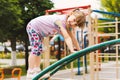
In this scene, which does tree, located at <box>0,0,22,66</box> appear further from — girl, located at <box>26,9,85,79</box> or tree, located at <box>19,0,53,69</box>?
girl, located at <box>26,9,85,79</box>

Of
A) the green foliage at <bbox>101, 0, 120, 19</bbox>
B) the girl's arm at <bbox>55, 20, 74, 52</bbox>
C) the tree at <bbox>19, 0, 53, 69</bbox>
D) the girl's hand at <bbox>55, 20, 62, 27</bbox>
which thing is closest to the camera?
the girl's arm at <bbox>55, 20, 74, 52</bbox>

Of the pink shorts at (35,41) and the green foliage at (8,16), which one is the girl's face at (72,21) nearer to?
the pink shorts at (35,41)

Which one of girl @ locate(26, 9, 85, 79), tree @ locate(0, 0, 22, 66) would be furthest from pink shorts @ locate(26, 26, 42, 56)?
tree @ locate(0, 0, 22, 66)

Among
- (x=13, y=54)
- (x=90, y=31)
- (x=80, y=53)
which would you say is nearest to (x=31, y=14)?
(x=13, y=54)

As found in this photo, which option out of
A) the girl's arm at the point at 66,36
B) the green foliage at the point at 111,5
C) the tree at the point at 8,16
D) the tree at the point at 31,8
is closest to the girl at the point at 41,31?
the girl's arm at the point at 66,36

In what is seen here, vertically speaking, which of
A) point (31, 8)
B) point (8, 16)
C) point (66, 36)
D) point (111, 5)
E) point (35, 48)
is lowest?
point (35, 48)

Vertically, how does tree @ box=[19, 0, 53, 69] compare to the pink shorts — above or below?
above

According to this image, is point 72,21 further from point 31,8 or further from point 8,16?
point 31,8

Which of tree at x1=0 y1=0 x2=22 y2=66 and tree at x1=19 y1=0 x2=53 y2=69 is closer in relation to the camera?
tree at x1=0 y1=0 x2=22 y2=66

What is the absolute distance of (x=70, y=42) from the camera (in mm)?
4023

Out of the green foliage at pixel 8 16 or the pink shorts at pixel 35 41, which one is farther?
the green foliage at pixel 8 16

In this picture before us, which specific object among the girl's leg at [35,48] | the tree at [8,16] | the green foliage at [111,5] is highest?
→ the green foliage at [111,5]

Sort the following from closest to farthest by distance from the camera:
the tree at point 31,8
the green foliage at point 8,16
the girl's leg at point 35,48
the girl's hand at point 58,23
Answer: the girl's hand at point 58,23 < the girl's leg at point 35,48 < the green foliage at point 8,16 < the tree at point 31,8

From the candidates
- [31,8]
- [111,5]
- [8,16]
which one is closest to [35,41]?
[8,16]
